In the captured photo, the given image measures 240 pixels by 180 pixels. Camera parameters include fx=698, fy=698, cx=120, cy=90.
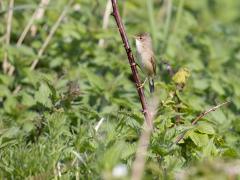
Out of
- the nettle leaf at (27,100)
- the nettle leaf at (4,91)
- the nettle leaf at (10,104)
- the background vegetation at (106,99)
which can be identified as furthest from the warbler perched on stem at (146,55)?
the nettle leaf at (4,91)

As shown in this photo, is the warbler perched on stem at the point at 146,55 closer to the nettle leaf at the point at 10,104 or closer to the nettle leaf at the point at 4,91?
the nettle leaf at the point at 10,104

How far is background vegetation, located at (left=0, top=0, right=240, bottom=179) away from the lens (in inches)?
133

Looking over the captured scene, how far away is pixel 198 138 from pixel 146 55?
102 centimetres

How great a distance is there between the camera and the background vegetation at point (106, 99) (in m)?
3.38

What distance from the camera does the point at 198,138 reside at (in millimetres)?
3615

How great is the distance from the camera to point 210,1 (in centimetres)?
950

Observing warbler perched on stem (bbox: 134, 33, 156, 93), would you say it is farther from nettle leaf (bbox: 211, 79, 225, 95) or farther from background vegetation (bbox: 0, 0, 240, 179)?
nettle leaf (bbox: 211, 79, 225, 95)

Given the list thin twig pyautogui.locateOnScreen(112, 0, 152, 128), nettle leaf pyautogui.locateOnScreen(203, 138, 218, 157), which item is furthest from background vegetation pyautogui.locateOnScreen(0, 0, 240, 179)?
thin twig pyautogui.locateOnScreen(112, 0, 152, 128)

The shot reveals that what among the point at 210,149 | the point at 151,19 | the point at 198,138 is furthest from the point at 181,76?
the point at 151,19

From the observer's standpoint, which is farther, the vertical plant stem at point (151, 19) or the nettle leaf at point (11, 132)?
the vertical plant stem at point (151, 19)

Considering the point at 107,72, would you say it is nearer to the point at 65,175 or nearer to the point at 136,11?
the point at 136,11

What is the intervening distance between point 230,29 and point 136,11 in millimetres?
991

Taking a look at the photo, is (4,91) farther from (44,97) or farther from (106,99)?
(44,97)

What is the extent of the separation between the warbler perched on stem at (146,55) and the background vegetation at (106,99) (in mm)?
227
